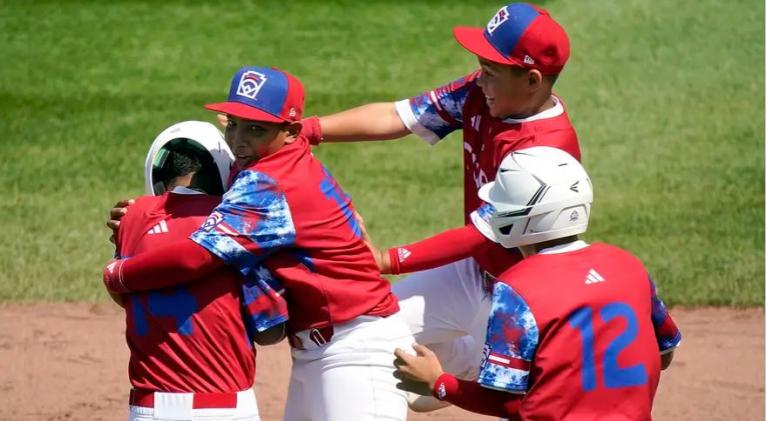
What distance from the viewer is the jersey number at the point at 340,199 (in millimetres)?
4512

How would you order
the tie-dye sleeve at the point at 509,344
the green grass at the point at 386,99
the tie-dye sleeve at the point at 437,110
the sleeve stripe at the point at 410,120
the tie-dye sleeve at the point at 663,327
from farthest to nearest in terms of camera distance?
the green grass at the point at 386,99 < the sleeve stripe at the point at 410,120 < the tie-dye sleeve at the point at 437,110 < the tie-dye sleeve at the point at 663,327 < the tie-dye sleeve at the point at 509,344

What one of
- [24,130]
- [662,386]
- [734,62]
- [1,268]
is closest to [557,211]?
[662,386]

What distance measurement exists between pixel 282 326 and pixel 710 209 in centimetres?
606

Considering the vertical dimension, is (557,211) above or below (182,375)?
above

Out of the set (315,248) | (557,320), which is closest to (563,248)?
(557,320)

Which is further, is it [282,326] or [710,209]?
[710,209]

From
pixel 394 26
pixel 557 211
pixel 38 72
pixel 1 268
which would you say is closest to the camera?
pixel 557 211

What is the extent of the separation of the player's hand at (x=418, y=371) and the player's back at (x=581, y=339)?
0.91ft

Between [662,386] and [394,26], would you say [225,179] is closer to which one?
[662,386]

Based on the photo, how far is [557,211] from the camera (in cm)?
380

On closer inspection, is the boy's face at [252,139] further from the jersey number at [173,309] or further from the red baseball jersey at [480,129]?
the red baseball jersey at [480,129]

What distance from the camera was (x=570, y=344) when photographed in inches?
144

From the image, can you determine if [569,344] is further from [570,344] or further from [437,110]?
[437,110]

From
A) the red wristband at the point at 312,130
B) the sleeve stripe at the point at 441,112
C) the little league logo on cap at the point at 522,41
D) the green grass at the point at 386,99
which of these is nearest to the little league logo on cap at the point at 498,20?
the little league logo on cap at the point at 522,41
